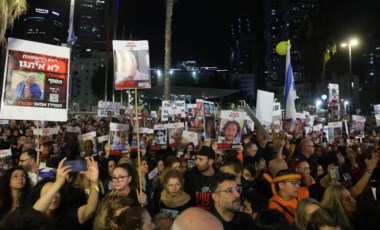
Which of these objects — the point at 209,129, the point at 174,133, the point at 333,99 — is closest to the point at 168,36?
the point at 333,99

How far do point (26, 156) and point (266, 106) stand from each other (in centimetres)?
652

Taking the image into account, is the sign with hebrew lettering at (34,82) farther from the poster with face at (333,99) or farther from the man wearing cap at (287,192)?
the poster with face at (333,99)

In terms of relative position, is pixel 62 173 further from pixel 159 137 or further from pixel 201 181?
pixel 159 137

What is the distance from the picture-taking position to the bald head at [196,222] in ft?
8.07

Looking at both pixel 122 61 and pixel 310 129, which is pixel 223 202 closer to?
pixel 122 61

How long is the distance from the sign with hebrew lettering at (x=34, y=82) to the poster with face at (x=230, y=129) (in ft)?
12.5

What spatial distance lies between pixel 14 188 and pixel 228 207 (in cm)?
256

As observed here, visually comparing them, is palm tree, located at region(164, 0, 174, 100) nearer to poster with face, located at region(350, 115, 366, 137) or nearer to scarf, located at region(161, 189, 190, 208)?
poster with face, located at region(350, 115, 366, 137)

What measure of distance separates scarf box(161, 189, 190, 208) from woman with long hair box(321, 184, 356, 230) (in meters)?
1.75

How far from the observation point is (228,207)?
4355 mm

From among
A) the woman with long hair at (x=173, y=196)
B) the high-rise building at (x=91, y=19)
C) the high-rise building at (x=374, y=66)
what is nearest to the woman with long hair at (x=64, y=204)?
the woman with long hair at (x=173, y=196)

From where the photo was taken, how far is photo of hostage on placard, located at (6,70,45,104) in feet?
19.4

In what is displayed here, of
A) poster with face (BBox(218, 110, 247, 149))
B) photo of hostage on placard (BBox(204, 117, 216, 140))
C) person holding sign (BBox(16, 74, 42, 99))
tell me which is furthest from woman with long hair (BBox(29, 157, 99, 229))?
photo of hostage on placard (BBox(204, 117, 216, 140))

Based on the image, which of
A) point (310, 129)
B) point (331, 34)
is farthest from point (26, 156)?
point (331, 34)
